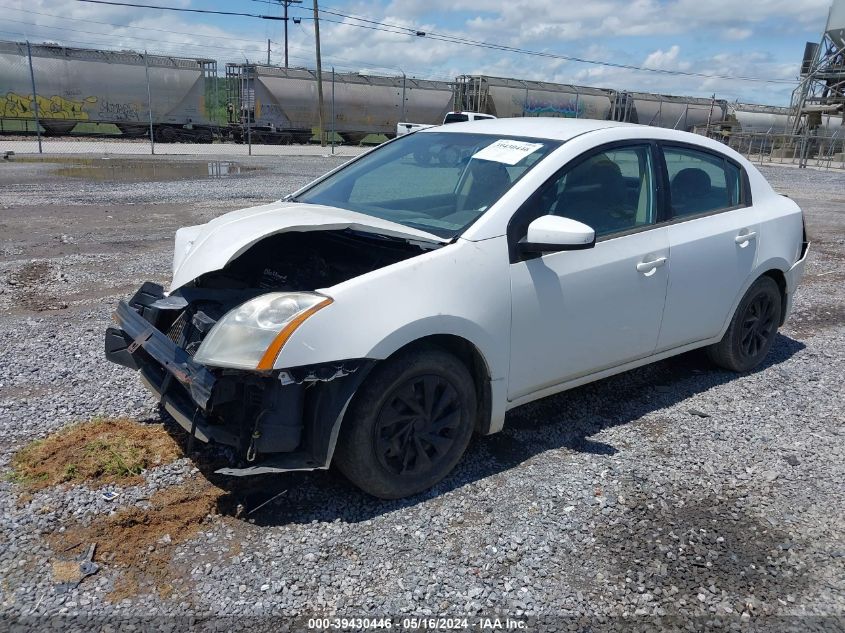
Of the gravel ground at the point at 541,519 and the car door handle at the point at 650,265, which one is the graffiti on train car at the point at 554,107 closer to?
the gravel ground at the point at 541,519

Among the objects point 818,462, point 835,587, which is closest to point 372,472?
point 835,587

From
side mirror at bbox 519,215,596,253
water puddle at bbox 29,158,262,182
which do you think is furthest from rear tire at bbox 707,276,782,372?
water puddle at bbox 29,158,262,182

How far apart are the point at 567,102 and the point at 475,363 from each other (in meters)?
39.1

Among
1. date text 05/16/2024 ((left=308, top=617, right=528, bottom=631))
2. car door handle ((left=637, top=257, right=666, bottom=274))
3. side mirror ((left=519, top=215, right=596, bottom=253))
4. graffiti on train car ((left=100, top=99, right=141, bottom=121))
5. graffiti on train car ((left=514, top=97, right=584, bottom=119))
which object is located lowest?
date text 05/16/2024 ((left=308, top=617, right=528, bottom=631))

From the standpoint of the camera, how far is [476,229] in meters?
3.38

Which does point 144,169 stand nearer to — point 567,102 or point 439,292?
point 439,292

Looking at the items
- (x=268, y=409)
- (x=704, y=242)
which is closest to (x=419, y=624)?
(x=268, y=409)

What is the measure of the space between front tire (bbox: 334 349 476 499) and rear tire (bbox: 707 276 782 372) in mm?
2491

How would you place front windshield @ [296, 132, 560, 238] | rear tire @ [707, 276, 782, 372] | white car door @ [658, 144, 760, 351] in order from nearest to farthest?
front windshield @ [296, 132, 560, 238], white car door @ [658, 144, 760, 351], rear tire @ [707, 276, 782, 372]

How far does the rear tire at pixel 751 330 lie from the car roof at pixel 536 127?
160 cm

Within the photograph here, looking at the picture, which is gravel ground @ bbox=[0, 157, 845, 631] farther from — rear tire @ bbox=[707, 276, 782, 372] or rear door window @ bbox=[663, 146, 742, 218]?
rear door window @ bbox=[663, 146, 742, 218]

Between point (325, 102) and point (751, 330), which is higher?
point (325, 102)

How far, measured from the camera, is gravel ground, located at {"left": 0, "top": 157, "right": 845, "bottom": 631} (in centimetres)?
262

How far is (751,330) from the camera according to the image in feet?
16.5
